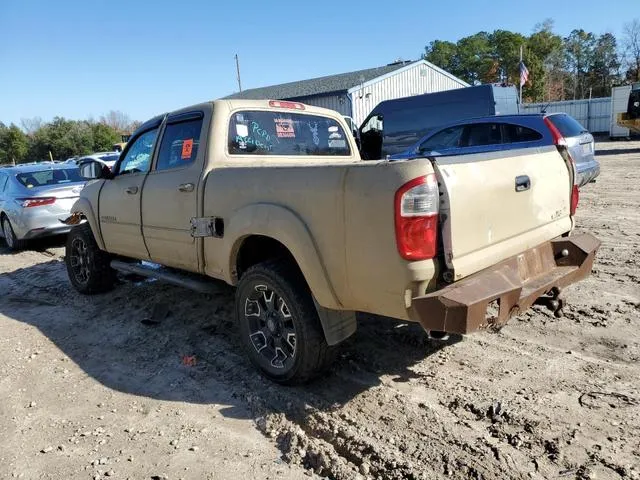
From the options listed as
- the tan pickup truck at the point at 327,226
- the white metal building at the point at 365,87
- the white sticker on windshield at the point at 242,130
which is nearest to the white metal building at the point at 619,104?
the white metal building at the point at 365,87

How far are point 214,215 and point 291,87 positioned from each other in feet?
97.7

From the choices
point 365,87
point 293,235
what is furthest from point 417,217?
point 365,87

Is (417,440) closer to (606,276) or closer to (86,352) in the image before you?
(86,352)

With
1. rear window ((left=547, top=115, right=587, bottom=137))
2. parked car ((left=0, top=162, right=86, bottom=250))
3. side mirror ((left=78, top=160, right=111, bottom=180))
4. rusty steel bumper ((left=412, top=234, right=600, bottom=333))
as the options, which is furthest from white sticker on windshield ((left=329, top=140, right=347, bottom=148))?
parked car ((left=0, top=162, right=86, bottom=250))

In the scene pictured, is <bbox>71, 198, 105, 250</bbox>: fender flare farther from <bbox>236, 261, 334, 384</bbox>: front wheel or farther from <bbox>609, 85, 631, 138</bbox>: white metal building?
<bbox>609, 85, 631, 138</bbox>: white metal building

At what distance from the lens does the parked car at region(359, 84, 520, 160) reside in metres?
12.3

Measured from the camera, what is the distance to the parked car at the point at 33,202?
888 centimetres

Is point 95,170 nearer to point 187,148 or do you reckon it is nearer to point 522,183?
point 187,148

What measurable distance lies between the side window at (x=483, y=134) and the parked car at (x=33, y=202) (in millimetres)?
7447

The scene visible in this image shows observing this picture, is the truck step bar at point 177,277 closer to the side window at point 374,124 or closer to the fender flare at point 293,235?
the fender flare at point 293,235

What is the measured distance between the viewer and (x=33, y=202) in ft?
29.2

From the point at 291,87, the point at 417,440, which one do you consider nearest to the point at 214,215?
the point at 417,440

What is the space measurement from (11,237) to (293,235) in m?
8.59

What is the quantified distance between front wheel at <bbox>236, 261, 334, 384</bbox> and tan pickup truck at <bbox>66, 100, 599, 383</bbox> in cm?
1
